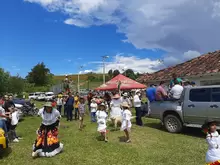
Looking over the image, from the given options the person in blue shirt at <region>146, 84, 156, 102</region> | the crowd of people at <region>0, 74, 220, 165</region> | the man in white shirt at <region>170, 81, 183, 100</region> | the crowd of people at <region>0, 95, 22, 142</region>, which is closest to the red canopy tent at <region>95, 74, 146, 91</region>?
the crowd of people at <region>0, 74, 220, 165</region>

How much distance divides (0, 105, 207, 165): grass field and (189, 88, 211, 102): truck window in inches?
57.3

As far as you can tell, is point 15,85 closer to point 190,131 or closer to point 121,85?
point 121,85

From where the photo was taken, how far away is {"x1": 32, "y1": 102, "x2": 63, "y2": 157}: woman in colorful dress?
7.80 m

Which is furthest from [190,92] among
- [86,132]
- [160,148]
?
[86,132]

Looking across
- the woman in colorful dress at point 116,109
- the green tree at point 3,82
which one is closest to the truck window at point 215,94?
the woman in colorful dress at point 116,109

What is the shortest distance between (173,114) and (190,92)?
1.21m

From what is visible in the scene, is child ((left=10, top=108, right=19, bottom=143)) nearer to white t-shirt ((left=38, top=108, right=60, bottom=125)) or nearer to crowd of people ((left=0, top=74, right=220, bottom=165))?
crowd of people ((left=0, top=74, right=220, bottom=165))

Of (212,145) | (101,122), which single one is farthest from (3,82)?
(212,145)

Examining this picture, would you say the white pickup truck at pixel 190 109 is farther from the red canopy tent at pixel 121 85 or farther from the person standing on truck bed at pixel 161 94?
the red canopy tent at pixel 121 85

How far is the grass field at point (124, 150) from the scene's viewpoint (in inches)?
288

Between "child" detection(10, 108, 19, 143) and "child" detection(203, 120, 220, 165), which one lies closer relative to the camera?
"child" detection(203, 120, 220, 165)

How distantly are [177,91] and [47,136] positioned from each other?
5.50 metres

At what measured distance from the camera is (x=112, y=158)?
7.49 m

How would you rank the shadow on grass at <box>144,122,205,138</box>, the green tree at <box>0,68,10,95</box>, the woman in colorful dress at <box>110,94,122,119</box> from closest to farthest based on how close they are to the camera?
the shadow on grass at <box>144,122,205,138</box> < the woman in colorful dress at <box>110,94,122,119</box> < the green tree at <box>0,68,10,95</box>
